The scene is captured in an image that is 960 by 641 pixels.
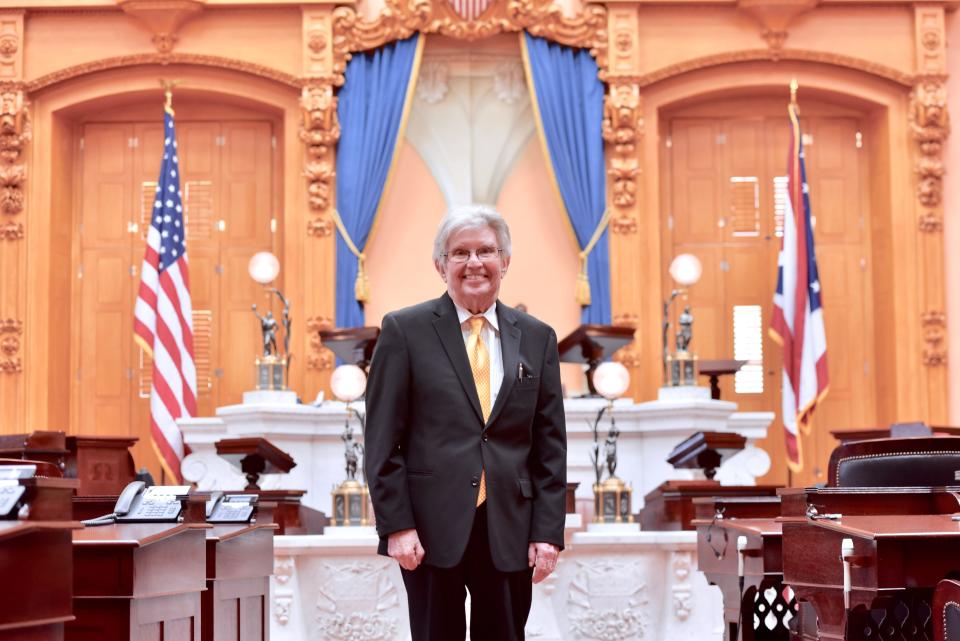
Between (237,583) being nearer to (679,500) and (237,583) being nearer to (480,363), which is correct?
(480,363)

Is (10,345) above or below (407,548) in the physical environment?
above

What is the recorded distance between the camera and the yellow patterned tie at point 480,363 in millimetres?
3455

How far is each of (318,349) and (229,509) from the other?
698cm

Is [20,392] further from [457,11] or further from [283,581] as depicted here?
[283,581]

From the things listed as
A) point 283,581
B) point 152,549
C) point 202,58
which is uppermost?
point 202,58

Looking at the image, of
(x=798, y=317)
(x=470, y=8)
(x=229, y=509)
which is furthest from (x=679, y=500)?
(x=470, y=8)

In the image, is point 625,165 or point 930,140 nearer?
point 625,165

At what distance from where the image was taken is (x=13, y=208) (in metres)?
12.8

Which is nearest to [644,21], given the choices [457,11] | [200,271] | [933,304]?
[457,11]

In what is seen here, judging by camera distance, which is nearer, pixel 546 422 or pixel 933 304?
pixel 546 422

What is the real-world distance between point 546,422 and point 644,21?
395 inches

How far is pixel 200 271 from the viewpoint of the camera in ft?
44.0

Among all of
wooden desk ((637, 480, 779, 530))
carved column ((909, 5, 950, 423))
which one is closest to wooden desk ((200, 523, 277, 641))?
wooden desk ((637, 480, 779, 530))

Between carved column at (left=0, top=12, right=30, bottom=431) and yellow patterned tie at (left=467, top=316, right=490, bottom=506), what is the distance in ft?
32.7
